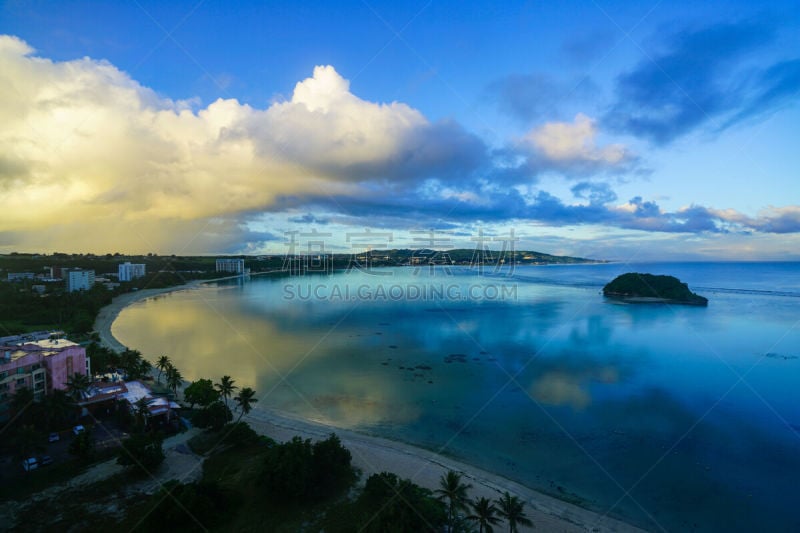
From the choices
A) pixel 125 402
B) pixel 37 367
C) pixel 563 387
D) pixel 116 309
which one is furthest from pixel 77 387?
pixel 116 309

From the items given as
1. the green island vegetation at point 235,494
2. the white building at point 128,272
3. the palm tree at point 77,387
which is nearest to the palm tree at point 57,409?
the green island vegetation at point 235,494

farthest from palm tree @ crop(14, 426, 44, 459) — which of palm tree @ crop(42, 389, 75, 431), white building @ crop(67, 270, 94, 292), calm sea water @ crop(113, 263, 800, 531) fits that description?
white building @ crop(67, 270, 94, 292)

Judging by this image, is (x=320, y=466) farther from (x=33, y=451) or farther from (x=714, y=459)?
(x=714, y=459)

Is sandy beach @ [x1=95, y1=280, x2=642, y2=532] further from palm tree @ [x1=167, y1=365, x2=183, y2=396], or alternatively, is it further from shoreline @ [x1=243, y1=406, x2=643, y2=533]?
palm tree @ [x1=167, y1=365, x2=183, y2=396]

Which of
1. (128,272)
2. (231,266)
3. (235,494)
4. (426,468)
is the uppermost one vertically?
(231,266)

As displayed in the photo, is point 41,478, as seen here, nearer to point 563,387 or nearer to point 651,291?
point 563,387

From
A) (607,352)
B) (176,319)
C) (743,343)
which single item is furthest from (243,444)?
(743,343)
